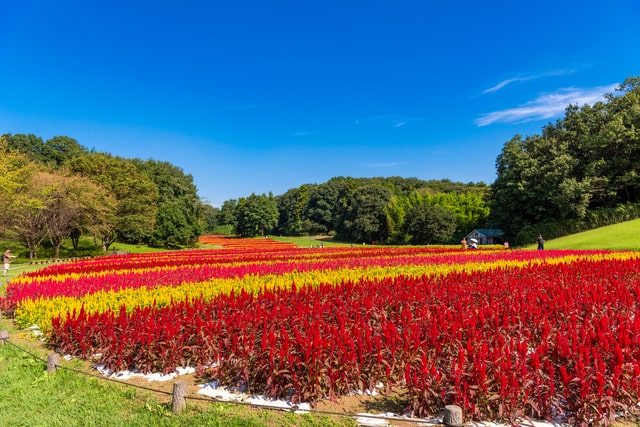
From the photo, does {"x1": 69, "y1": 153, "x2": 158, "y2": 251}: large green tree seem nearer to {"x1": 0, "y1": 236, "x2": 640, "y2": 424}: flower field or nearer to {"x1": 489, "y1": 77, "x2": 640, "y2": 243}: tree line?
{"x1": 0, "y1": 236, "x2": 640, "y2": 424}: flower field

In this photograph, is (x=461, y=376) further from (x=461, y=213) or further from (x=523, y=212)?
(x=461, y=213)

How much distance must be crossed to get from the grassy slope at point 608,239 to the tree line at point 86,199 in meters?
37.3

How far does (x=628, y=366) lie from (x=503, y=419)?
1.51 meters

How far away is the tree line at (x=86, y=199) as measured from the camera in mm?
27641

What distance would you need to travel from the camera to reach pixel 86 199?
30.5 meters

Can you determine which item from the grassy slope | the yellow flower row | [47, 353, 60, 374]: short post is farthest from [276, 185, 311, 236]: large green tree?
[47, 353, 60, 374]: short post

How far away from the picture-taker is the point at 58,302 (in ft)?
28.6

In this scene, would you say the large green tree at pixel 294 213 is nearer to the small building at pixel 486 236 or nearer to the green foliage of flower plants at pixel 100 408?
the small building at pixel 486 236

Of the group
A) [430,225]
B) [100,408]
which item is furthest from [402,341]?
[430,225]

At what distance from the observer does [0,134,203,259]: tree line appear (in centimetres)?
2764

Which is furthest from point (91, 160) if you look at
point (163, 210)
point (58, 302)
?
point (58, 302)

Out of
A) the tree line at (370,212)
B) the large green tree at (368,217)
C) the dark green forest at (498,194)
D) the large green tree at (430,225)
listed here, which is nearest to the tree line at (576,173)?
the dark green forest at (498,194)

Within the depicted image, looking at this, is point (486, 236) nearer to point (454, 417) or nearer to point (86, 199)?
point (86, 199)

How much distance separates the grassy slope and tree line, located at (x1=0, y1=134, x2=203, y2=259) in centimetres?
3730
